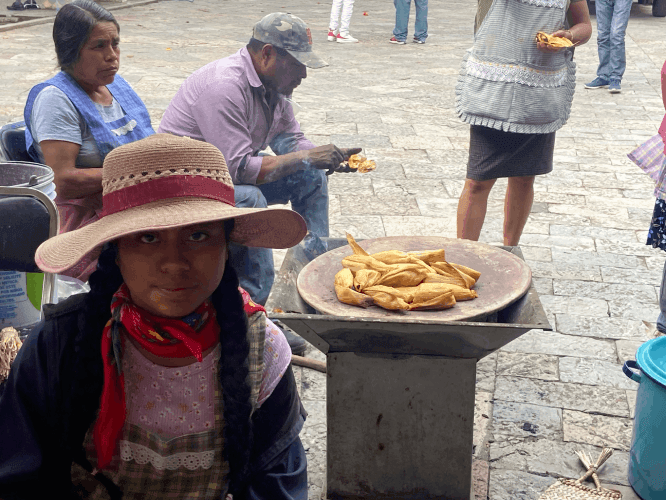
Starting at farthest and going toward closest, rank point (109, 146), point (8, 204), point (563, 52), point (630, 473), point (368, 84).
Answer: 1. point (368, 84)
2. point (563, 52)
3. point (109, 146)
4. point (630, 473)
5. point (8, 204)

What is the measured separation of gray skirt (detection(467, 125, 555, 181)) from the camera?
13.4 ft

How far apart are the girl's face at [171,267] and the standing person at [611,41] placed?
9.19 metres

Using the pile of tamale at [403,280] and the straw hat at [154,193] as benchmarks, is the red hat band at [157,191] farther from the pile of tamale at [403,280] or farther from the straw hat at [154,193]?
the pile of tamale at [403,280]

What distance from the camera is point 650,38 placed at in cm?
1446

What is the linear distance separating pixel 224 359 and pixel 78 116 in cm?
193

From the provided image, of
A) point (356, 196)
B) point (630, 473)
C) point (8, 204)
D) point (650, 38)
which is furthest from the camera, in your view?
point (650, 38)

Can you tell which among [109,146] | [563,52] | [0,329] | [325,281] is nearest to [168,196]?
[325,281]

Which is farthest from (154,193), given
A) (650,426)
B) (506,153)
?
(506,153)

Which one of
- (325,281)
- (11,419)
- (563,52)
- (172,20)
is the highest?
(563,52)

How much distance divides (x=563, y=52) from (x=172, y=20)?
12859mm

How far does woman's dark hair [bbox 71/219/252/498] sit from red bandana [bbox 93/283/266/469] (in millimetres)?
20

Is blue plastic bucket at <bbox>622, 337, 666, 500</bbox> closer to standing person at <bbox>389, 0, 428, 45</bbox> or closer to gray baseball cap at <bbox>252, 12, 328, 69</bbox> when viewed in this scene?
gray baseball cap at <bbox>252, 12, 328, 69</bbox>

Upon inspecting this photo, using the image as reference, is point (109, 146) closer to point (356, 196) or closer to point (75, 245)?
point (75, 245)

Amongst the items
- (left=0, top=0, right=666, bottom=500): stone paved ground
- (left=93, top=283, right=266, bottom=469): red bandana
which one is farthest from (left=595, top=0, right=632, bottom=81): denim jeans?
(left=93, top=283, right=266, bottom=469): red bandana
